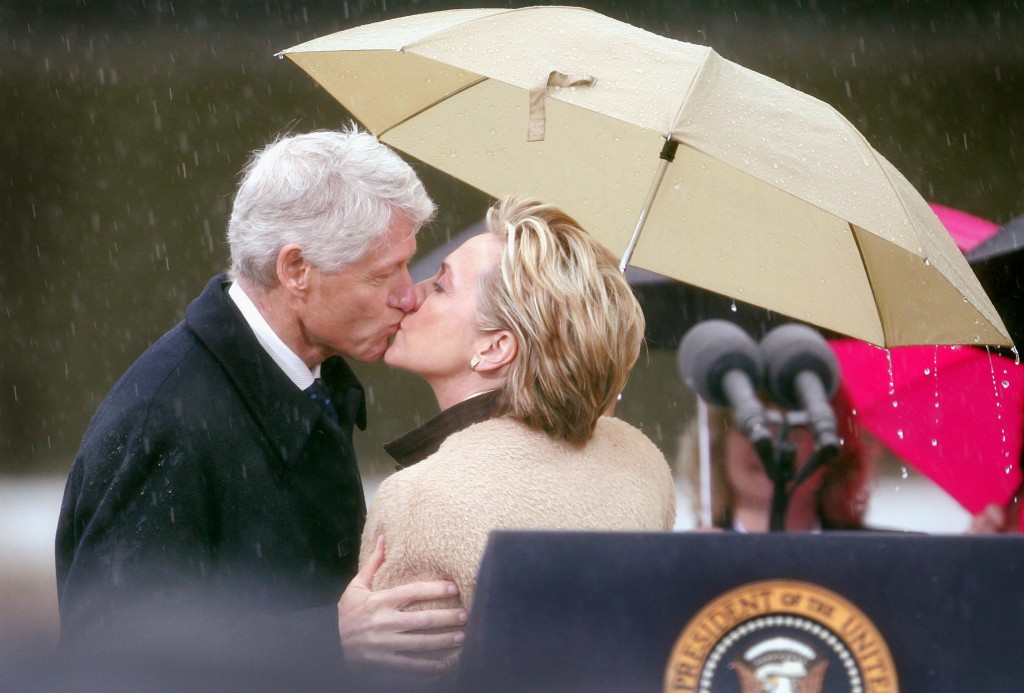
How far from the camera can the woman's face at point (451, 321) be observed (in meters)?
2.12

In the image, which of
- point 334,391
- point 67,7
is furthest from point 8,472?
point 334,391

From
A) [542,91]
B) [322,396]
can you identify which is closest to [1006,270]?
[542,91]

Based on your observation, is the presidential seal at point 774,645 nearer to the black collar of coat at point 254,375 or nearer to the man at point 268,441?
the man at point 268,441

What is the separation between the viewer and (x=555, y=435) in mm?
1954

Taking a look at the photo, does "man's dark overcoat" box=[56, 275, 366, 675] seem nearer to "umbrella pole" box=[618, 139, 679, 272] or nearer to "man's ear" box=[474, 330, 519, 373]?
"man's ear" box=[474, 330, 519, 373]

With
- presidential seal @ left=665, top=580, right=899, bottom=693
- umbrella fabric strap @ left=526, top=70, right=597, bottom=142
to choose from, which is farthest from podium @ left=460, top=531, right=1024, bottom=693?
umbrella fabric strap @ left=526, top=70, right=597, bottom=142

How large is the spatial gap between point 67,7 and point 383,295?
445 centimetres

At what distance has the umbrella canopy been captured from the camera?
3.24 m

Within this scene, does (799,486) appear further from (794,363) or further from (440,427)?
(440,427)

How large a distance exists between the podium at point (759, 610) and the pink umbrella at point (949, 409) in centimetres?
229

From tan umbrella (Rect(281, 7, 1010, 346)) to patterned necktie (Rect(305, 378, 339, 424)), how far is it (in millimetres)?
602

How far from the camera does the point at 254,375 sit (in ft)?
7.29

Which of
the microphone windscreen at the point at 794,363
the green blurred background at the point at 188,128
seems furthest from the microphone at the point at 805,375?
the green blurred background at the point at 188,128

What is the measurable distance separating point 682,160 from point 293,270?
2.62 ft
